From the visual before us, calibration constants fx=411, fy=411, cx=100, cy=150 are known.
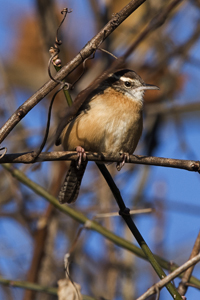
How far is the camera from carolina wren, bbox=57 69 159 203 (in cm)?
331

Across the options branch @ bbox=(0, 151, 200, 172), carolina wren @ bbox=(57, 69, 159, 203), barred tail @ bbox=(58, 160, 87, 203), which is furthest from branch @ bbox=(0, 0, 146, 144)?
barred tail @ bbox=(58, 160, 87, 203)

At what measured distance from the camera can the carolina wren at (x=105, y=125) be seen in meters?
3.31

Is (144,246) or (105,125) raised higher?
(105,125)

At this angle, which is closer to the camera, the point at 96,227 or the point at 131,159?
the point at 131,159

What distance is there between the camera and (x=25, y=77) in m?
7.51

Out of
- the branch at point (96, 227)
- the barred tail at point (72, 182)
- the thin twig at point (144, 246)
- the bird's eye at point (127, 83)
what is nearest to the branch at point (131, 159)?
the thin twig at point (144, 246)

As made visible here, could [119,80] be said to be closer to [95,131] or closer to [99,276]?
[95,131]

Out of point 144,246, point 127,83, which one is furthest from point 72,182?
point 144,246

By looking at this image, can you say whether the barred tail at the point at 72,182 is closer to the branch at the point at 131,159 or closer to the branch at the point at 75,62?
the branch at the point at 131,159

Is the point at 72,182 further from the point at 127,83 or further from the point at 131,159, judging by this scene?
the point at 131,159

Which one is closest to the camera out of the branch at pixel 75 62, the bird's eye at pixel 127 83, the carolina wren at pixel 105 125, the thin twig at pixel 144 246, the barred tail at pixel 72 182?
the branch at pixel 75 62

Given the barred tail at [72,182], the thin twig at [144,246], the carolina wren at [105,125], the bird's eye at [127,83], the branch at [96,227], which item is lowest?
the thin twig at [144,246]

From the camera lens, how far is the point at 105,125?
3324 mm

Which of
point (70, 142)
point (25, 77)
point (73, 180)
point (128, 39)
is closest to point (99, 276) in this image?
point (73, 180)
